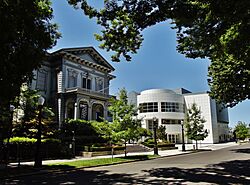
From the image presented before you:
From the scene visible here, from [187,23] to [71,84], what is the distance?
92.4ft

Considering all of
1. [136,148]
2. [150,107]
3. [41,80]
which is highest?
[41,80]

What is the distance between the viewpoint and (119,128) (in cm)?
2083

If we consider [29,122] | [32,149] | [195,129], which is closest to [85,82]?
[29,122]

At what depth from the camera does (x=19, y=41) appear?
36.0 feet

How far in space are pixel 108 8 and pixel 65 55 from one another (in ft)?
82.5

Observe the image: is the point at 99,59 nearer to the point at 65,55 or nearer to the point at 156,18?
the point at 65,55

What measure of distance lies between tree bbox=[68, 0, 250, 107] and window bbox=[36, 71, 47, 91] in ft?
80.3

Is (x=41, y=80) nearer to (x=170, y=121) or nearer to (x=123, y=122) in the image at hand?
(x=123, y=122)

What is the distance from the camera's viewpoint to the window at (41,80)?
3259 cm

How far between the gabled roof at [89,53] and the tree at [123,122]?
15276 mm

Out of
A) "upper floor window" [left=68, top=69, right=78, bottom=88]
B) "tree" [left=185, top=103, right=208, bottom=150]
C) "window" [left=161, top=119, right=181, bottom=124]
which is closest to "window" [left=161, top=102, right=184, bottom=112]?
"window" [left=161, top=119, right=181, bottom=124]

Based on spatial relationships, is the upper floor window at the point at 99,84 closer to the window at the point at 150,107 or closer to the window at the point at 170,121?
the window at the point at 150,107

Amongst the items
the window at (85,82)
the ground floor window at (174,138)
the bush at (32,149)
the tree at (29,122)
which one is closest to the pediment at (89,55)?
the window at (85,82)

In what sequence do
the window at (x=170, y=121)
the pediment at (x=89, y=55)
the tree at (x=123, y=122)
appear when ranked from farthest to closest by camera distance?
the window at (x=170, y=121) < the pediment at (x=89, y=55) < the tree at (x=123, y=122)
